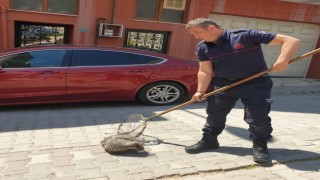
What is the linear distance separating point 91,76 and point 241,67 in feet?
11.2

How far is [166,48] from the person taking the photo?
33.0 feet

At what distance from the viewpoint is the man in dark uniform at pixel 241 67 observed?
141 inches

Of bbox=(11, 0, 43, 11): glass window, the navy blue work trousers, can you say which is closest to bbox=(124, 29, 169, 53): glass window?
bbox=(11, 0, 43, 11): glass window

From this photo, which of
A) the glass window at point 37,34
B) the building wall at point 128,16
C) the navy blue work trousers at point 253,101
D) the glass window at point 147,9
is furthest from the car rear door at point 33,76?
the glass window at point 147,9

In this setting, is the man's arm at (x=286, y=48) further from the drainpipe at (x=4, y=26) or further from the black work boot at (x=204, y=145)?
the drainpipe at (x=4, y=26)

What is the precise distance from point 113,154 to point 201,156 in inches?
42.1

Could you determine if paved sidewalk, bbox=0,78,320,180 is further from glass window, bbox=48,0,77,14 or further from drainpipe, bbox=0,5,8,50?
glass window, bbox=48,0,77,14

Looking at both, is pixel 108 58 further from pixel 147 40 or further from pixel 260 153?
pixel 260 153

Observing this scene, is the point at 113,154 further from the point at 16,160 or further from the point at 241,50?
the point at 241,50

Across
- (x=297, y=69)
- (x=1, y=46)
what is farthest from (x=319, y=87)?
(x=1, y=46)

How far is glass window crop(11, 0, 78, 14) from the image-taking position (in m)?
8.16

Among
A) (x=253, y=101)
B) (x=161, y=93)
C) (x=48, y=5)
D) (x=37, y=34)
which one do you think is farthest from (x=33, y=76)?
(x=253, y=101)

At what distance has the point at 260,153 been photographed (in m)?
4.02

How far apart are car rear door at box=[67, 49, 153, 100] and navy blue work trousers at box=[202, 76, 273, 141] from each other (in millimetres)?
2859
